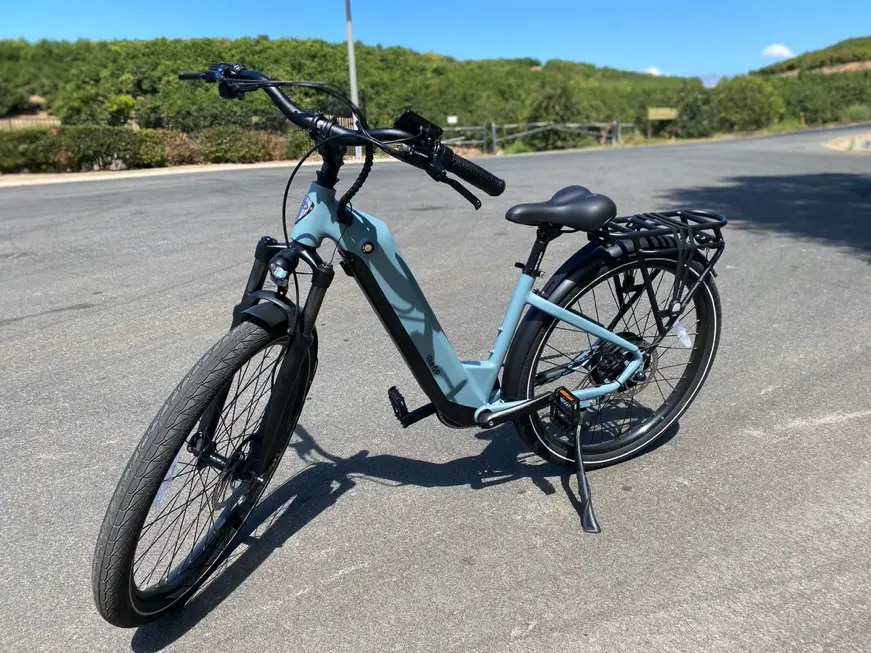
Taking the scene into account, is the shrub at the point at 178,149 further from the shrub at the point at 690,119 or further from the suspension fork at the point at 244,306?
the shrub at the point at 690,119

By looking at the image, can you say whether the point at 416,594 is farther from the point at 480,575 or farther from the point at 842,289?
the point at 842,289

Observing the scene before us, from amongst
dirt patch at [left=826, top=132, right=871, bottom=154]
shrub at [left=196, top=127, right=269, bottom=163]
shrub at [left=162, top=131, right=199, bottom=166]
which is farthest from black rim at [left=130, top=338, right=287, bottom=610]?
dirt patch at [left=826, top=132, right=871, bottom=154]

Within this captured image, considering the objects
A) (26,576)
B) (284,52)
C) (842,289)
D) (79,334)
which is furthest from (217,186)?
(284,52)

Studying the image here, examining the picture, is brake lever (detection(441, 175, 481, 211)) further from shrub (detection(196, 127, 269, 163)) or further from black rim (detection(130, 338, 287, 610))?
shrub (detection(196, 127, 269, 163))

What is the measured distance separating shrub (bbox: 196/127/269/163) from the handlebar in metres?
21.2

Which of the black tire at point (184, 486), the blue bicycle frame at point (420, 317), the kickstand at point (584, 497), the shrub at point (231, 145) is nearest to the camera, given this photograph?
the black tire at point (184, 486)

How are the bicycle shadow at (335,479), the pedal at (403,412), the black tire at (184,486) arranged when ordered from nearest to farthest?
1. the black tire at (184,486)
2. the bicycle shadow at (335,479)
3. the pedal at (403,412)

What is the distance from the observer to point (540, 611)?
2258 mm

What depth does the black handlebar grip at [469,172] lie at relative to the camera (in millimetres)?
2225

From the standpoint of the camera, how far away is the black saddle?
2600mm

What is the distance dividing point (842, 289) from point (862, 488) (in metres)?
3.20

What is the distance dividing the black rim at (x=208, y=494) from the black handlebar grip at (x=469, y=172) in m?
0.76

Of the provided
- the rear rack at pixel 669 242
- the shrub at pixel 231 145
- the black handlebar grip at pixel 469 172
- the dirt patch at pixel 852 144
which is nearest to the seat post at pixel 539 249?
the rear rack at pixel 669 242

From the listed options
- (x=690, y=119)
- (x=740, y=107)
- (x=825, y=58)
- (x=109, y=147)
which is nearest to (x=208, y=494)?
(x=109, y=147)
